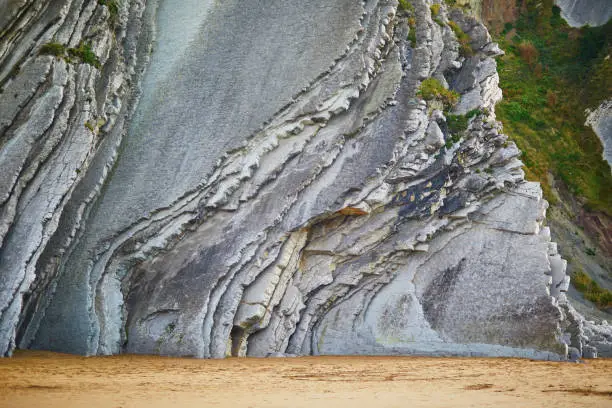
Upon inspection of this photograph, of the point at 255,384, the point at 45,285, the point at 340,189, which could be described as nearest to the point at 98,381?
the point at 255,384

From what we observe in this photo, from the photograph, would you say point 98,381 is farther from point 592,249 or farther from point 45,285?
point 592,249

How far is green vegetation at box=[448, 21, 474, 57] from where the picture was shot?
1088 inches

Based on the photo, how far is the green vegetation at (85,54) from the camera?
75.7 ft

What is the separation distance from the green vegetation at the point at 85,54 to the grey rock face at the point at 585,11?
100ft

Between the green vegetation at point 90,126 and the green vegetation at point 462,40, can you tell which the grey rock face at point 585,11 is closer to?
Answer: the green vegetation at point 462,40

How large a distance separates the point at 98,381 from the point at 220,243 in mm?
8027

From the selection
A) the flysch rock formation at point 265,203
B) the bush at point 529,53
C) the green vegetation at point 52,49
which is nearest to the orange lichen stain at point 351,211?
the flysch rock formation at point 265,203

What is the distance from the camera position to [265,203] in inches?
880

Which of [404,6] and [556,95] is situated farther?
[556,95]

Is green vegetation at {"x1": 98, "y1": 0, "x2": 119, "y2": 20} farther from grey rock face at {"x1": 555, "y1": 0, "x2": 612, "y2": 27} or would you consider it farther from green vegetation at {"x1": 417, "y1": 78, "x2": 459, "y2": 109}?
grey rock face at {"x1": 555, "y1": 0, "x2": 612, "y2": 27}

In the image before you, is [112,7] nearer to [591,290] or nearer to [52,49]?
[52,49]

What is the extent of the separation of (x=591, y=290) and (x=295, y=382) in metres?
18.9

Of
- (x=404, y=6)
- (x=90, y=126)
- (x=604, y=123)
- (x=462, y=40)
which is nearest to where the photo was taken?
(x=90, y=126)

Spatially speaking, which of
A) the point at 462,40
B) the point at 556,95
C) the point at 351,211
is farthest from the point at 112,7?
the point at 556,95
